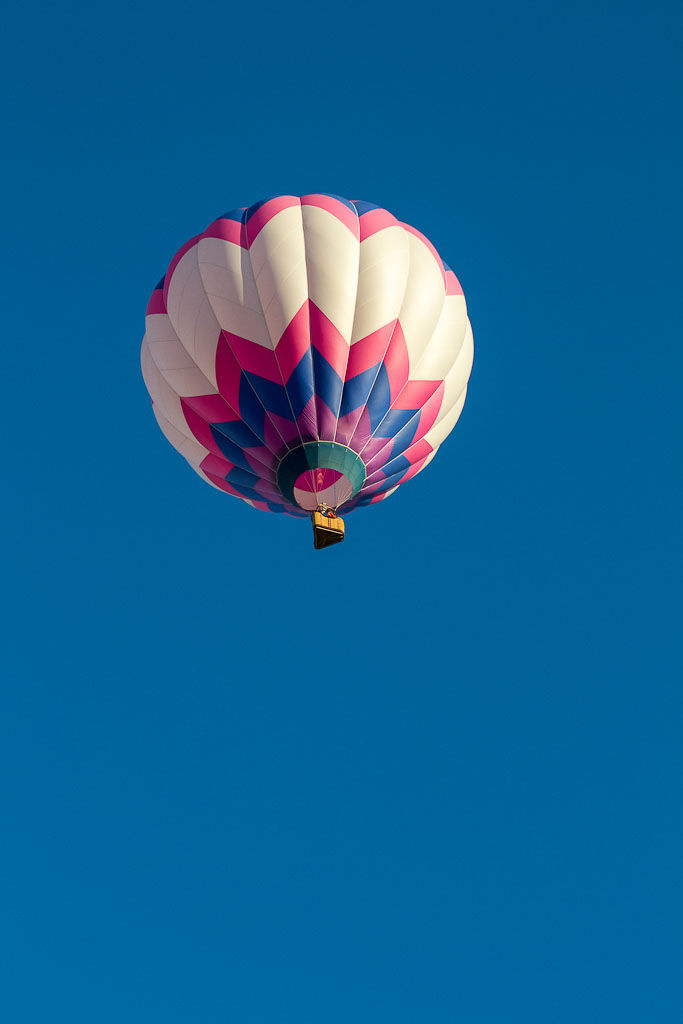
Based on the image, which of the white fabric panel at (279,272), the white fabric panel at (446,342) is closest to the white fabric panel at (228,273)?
the white fabric panel at (279,272)

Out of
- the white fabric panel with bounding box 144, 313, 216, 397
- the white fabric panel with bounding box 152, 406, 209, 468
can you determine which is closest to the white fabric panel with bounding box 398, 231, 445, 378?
the white fabric panel with bounding box 144, 313, 216, 397

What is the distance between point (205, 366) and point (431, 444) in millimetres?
3813

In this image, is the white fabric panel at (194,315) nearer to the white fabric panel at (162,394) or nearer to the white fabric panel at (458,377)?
the white fabric panel at (162,394)

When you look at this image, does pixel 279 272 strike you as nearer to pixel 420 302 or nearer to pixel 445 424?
pixel 420 302

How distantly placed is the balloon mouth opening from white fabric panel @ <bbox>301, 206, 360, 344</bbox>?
5.23 feet

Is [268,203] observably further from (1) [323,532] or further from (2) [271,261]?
(1) [323,532]

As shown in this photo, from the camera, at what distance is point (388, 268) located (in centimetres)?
1702

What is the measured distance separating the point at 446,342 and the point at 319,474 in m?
2.84

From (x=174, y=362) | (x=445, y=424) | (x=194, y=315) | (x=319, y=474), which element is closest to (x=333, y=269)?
(x=194, y=315)

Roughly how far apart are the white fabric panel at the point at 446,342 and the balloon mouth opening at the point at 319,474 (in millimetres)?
1693

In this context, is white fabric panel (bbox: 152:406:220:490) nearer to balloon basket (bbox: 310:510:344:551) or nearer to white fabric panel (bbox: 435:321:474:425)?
balloon basket (bbox: 310:510:344:551)

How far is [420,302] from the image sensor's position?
17.2m

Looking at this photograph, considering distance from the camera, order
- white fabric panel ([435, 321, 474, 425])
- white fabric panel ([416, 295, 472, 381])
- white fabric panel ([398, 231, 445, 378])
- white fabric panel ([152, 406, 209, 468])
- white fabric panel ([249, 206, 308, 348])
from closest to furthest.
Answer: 1. white fabric panel ([249, 206, 308, 348])
2. white fabric panel ([398, 231, 445, 378])
3. white fabric panel ([416, 295, 472, 381])
4. white fabric panel ([152, 406, 209, 468])
5. white fabric panel ([435, 321, 474, 425])

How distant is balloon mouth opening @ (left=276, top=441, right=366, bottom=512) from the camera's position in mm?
16828
